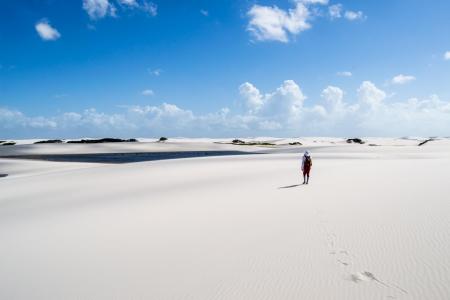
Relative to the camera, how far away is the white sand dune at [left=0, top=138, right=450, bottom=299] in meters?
4.79

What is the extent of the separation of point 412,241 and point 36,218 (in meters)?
9.47

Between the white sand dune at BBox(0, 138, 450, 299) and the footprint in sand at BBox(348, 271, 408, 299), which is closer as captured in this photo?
the footprint in sand at BBox(348, 271, 408, 299)

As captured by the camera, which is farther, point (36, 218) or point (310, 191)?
point (310, 191)

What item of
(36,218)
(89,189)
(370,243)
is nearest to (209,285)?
(370,243)

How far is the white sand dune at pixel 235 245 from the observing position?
15.7 ft

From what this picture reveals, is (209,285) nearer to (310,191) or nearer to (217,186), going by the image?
(310,191)

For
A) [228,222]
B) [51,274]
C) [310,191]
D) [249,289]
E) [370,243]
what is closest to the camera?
[249,289]

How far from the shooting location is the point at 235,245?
6.53m

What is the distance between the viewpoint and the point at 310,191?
12.6 m

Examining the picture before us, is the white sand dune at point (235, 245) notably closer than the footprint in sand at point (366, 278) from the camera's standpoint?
No

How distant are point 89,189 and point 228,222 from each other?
950 centimetres

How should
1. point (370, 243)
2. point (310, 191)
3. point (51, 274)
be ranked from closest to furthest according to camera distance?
point (51, 274) < point (370, 243) < point (310, 191)

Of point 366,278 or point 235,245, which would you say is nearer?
point 366,278

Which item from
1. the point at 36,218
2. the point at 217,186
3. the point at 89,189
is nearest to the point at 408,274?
the point at 36,218
